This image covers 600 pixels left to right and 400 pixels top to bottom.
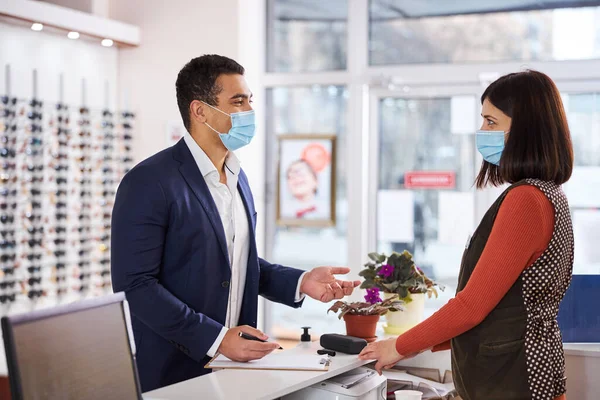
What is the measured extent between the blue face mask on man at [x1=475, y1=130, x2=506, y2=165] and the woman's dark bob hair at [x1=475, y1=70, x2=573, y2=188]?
0.07m

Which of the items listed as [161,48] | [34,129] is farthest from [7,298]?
[161,48]

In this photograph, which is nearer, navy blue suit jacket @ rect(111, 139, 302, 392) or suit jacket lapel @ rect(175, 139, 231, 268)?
navy blue suit jacket @ rect(111, 139, 302, 392)

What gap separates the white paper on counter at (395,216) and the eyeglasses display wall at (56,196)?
1.77 metres

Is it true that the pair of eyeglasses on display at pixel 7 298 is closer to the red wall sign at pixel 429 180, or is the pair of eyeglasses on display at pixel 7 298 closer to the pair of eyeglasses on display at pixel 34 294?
the pair of eyeglasses on display at pixel 34 294

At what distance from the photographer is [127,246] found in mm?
2275

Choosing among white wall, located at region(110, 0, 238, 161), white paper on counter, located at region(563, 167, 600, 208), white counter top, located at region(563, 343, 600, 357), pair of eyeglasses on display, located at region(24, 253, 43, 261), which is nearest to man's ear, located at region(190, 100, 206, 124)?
white counter top, located at region(563, 343, 600, 357)

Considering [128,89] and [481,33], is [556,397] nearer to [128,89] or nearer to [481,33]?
[481,33]

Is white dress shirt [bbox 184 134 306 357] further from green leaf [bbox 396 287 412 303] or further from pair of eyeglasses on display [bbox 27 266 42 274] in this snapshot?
pair of eyeglasses on display [bbox 27 266 42 274]

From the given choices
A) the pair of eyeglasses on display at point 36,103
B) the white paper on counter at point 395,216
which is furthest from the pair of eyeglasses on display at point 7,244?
the white paper on counter at point 395,216

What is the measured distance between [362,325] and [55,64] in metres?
3.16

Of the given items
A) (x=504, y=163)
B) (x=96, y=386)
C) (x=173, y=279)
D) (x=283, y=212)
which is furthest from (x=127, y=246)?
(x=283, y=212)

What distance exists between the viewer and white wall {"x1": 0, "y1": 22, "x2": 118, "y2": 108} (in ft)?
15.1

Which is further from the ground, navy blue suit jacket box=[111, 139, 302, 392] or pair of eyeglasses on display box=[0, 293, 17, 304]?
navy blue suit jacket box=[111, 139, 302, 392]

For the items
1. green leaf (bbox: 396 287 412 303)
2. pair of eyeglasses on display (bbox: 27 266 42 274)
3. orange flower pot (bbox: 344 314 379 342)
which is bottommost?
pair of eyeglasses on display (bbox: 27 266 42 274)
